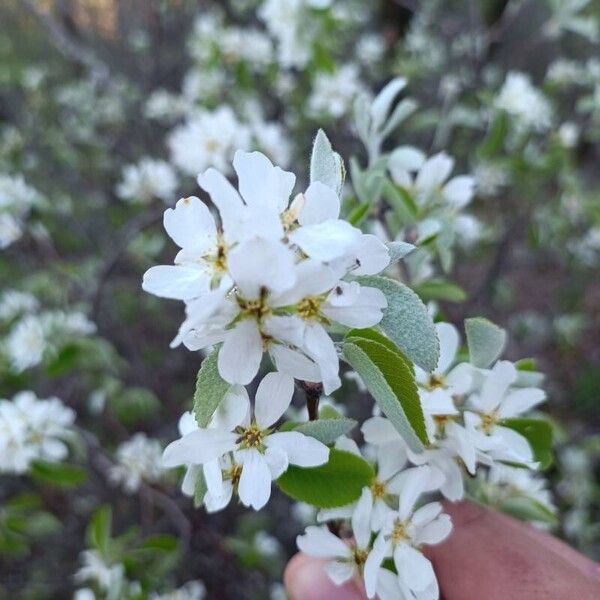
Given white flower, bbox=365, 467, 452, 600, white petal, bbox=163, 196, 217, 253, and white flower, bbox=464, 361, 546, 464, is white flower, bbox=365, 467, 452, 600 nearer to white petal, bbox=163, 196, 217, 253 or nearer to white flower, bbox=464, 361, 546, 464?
white flower, bbox=464, 361, 546, 464

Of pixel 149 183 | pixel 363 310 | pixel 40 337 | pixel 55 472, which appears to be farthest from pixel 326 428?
pixel 149 183

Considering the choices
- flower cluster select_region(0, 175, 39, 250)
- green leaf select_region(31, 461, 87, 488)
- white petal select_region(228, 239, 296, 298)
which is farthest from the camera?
flower cluster select_region(0, 175, 39, 250)

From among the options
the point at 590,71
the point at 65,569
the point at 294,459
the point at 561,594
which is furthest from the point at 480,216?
the point at 294,459

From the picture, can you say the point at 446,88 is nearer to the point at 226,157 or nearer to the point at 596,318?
the point at 226,157

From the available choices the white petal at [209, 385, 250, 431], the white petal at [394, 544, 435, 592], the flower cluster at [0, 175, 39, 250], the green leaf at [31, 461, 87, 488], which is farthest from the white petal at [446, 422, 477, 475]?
the flower cluster at [0, 175, 39, 250]

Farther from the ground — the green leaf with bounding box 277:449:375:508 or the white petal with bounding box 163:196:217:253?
the white petal with bounding box 163:196:217:253

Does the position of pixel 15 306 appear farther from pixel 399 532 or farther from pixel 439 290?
pixel 399 532

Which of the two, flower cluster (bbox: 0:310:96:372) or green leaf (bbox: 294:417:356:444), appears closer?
green leaf (bbox: 294:417:356:444)
